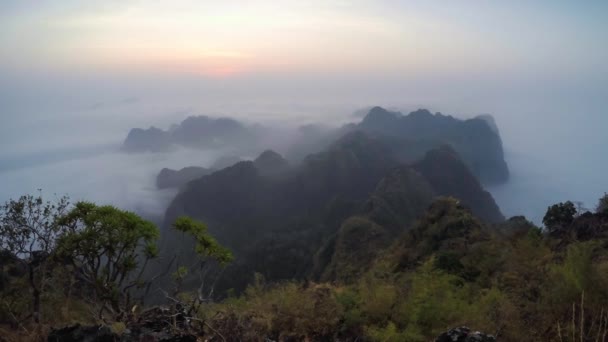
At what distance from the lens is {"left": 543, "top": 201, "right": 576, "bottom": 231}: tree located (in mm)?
22234

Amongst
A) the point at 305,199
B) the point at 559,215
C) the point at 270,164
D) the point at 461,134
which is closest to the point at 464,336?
the point at 559,215

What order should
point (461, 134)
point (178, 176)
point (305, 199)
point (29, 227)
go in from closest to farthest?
1. point (29, 227)
2. point (305, 199)
3. point (178, 176)
4. point (461, 134)

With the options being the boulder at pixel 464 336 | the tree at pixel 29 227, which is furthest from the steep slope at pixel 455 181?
the boulder at pixel 464 336

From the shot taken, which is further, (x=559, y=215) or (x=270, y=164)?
(x=270, y=164)

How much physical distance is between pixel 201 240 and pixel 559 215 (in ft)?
69.2

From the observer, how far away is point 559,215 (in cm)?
2270

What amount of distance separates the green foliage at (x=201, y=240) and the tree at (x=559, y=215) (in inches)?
766

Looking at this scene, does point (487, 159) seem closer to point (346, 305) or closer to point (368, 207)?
point (368, 207)

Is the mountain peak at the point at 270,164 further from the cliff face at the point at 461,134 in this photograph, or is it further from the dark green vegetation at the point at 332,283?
the dark green vegetation at the point at 332,283

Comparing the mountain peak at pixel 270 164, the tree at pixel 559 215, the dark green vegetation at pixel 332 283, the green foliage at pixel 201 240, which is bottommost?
the mountain peak at pixel 270 164

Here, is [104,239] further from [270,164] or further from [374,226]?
[270,164]

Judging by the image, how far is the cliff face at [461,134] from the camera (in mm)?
167875

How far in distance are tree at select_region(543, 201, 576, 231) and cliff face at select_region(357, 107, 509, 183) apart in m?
137

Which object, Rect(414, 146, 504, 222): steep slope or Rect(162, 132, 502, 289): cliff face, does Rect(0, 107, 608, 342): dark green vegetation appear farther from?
Rect(414, 146, 504, 222): steep slope
